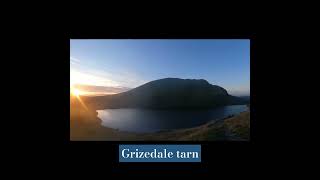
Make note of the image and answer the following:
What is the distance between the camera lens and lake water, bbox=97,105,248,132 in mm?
3539

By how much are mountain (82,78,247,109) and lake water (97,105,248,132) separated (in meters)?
0.04

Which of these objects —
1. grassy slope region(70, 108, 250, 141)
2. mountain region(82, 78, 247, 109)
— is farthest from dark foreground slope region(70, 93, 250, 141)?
mountain region(82, 78, 247, 109)

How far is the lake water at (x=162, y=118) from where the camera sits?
3.54 meters

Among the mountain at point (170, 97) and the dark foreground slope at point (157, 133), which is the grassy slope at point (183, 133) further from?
the mountain at point (170, 97)

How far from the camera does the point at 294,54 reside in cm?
352

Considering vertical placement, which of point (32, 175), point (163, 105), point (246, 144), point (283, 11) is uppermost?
point (283, 11)

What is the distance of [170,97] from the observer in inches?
141

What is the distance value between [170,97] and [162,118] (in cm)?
18

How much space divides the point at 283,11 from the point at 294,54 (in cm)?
35

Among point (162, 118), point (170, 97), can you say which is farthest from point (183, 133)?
point (170, 97)

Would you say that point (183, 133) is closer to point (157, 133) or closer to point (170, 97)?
point (157, 133)

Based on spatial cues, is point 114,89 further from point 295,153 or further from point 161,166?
point 295,153

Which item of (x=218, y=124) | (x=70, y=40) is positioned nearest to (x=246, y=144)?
(x=218, y=124)

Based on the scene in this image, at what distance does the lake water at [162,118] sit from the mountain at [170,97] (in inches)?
1.7
